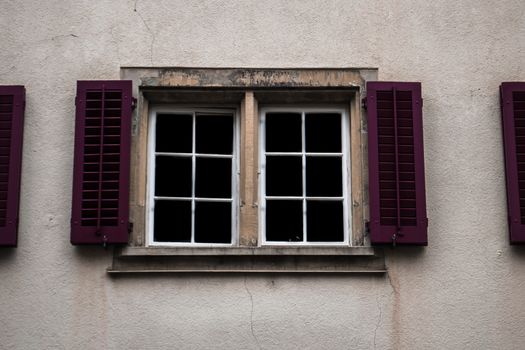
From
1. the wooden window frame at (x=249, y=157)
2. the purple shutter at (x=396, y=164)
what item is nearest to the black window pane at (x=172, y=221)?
the wooden window frame at (x=249, y=157)

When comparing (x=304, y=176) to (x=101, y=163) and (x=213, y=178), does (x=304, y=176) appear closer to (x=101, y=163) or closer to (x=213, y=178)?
(x=213, y=178)

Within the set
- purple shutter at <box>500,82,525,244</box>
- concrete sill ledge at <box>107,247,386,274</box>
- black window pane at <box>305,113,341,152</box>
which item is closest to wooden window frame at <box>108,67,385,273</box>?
concrete sill ledge at <box>107,247,386,274</box>

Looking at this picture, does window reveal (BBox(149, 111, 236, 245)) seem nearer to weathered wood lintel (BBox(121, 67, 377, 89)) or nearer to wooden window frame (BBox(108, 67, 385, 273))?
wooden window frame (BBox(108, 67, 385, 273))

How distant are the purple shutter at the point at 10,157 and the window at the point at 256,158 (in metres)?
0.48

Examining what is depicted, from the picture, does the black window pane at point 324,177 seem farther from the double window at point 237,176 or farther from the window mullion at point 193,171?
the window mullion at point 193,171

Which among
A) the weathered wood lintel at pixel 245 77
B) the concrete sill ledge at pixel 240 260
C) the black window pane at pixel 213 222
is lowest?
the concrete sill ledge at pixel 240 260

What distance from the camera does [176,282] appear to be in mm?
7199

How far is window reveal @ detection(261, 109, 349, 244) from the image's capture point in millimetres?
7566

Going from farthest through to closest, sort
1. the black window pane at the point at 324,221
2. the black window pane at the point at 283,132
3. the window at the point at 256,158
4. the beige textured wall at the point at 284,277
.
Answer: the black window pane at the point at 283,132 < the black window pane at the point at 324,221 < the window at the point at 256,158 < the beige textured wall at the point at 284,277

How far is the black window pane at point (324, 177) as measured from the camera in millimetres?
7656

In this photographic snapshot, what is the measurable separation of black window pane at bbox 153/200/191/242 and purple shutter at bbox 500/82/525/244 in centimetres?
249

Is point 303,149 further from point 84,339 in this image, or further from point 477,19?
point 84,339

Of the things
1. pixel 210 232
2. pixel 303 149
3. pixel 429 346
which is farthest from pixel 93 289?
pixel 429 346

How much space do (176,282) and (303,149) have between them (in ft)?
4.90
